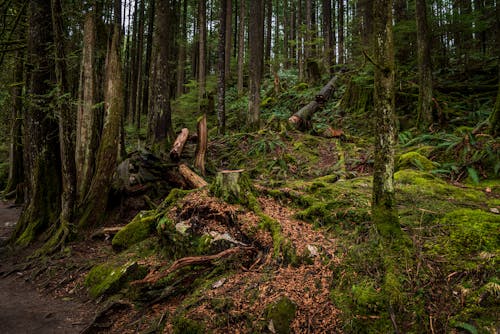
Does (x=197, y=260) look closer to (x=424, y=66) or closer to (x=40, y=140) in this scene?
(x=40, y=140)

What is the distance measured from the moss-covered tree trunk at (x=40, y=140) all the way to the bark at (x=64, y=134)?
324mm

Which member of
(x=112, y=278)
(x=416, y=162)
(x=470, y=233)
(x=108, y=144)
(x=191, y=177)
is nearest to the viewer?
(x=470, y=233)

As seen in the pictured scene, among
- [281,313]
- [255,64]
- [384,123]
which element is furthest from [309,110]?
[281,313]

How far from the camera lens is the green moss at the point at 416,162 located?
19.6ft

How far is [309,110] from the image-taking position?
1300 cm

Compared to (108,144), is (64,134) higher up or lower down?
higher up

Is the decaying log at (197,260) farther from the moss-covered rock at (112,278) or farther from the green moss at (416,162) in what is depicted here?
the green moss at (416,162)

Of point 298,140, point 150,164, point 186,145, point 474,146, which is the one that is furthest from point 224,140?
point 474,146

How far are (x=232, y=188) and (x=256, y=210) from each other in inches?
22.3

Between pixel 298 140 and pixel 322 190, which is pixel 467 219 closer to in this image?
pixel 322 190

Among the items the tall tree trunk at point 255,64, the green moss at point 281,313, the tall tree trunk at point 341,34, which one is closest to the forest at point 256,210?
the green moss at point 281,313

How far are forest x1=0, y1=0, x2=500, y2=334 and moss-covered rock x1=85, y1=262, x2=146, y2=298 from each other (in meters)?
0.03

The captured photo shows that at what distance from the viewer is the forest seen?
2854mm

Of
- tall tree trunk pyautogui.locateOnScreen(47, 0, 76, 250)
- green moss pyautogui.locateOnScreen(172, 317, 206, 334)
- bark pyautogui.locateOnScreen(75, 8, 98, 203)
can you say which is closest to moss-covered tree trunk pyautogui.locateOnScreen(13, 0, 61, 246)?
tall tree trunk pyautogui.locateOnScreen(47, 0, 76, 250)
